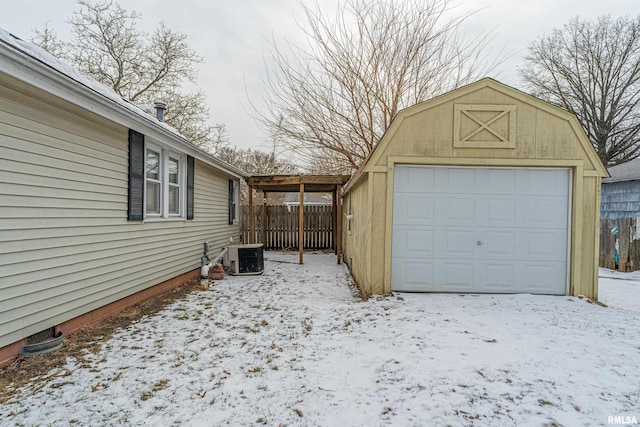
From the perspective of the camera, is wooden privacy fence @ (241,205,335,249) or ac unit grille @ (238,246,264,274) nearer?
ac unit grille @ (238,246,264,274)

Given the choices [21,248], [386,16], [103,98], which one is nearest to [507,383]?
[21,248]

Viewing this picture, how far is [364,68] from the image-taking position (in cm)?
1154

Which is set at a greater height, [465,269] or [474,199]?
[474,199]

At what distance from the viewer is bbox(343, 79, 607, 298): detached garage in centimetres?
557

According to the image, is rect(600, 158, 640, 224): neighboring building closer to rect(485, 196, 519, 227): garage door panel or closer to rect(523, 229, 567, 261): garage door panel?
rect(523, 229, 567, 261): garage door panel

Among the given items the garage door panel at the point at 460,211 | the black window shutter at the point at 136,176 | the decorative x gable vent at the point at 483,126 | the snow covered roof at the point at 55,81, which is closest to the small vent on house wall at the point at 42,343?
the black window shutter at the point at 136,176

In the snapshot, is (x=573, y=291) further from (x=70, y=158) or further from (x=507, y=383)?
(x=70, y=158)

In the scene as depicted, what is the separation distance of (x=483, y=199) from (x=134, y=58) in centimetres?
1612

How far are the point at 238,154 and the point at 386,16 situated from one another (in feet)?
56.2

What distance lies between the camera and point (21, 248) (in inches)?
125

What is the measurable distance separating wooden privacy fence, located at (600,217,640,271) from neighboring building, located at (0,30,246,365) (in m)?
11.5

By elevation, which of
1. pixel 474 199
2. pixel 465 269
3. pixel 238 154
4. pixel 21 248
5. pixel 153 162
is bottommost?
pixel 465 269

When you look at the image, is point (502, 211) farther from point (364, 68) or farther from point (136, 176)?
point (364, 68)

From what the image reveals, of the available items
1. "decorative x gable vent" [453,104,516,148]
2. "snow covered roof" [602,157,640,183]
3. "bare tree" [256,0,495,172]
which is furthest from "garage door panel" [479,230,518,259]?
"snow covered roof" [602,157,640,183]
